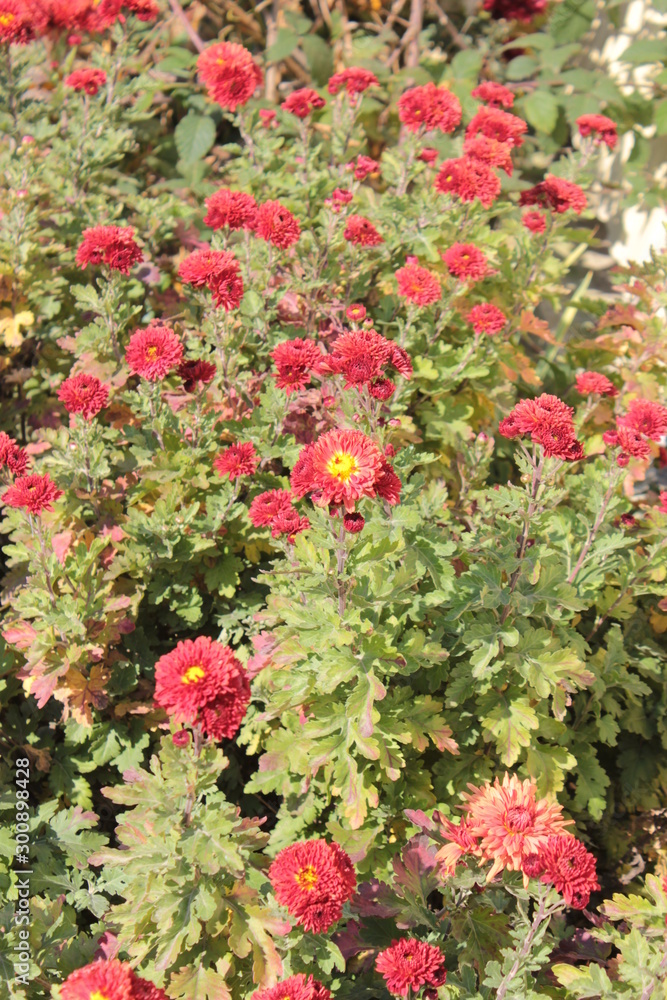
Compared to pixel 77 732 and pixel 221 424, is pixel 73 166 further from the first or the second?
pixel 77 732

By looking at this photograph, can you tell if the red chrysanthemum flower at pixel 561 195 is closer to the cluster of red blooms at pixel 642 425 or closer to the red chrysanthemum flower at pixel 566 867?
the cluster of red blooms at pixel 642 425

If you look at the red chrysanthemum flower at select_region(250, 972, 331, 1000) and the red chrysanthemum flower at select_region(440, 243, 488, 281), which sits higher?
the red chrysanthemum flower at select_region(440, 243, 488, 281)

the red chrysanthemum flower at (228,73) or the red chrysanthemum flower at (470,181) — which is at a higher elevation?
the red chrysanthemum flower at (228,73)

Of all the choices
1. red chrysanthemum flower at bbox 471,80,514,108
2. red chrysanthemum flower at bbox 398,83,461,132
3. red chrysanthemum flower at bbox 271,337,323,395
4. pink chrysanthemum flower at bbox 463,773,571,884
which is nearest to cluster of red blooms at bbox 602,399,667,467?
red chrysanthemum flower at bbox 271,337,323,395

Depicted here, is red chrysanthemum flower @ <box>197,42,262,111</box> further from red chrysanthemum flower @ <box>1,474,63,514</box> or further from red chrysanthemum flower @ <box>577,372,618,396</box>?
red chrysanthemum flower @ <box>1,474,63,514</box>

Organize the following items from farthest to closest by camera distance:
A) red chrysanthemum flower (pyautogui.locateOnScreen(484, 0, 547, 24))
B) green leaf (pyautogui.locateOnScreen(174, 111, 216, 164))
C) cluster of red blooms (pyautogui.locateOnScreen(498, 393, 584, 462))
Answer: red chrysanthemum flower (pyautogui.locateOnScreen(484, 0, 547, 24)), green leaf (pyautogui.locateOnScreen(174, 111, 216, 164)), cluster of red blooms (pyautogui.locateOnScreen(498, 393, 584, 462))

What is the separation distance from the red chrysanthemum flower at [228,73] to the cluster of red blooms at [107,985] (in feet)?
9.90

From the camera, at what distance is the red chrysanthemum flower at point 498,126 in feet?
10.8

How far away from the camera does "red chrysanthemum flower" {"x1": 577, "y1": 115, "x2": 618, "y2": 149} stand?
3426 mm

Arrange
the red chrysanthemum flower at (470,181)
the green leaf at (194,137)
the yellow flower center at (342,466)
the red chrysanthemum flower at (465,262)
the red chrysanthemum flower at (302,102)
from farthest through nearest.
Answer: the green leaf at (194,137) → the red chrysanthemum flower at (302,102) → the red chrysanthemum flower at (470,181) → the red chrysanthemum flower at (465,262) → the yellow flower center at (342,466)

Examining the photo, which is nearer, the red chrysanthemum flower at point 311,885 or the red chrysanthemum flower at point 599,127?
→ the red chrysanthemum flower at point 311,885

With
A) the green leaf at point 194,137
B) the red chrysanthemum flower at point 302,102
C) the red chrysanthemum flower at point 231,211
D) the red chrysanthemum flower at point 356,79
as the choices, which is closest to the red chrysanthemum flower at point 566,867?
the red chrysanthemum flower at point 231,211

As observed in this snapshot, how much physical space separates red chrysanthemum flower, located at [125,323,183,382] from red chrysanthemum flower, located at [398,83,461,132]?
5.32 ft

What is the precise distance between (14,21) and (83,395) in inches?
79.4
